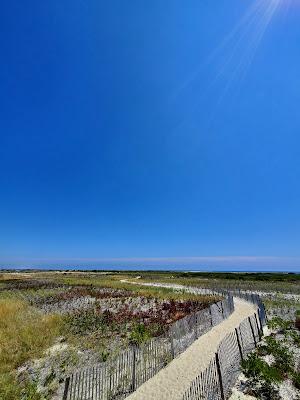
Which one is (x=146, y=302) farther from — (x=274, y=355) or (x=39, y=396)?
(x=39, y=396)

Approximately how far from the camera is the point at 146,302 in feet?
123

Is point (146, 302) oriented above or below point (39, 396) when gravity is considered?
above

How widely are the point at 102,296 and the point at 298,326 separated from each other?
1080 inches

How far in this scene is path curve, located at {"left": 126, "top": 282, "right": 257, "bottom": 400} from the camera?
12234 mm

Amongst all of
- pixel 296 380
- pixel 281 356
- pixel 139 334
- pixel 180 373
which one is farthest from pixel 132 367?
pixel 281 356

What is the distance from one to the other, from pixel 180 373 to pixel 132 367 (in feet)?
8.91

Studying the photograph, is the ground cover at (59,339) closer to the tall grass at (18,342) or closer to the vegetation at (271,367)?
the tall grass at (18,342)

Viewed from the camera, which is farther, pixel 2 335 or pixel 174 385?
pixel 2 335

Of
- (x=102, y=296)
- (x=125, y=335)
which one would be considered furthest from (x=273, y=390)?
(x=102, y=296)

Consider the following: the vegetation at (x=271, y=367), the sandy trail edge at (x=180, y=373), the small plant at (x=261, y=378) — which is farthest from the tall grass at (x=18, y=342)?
the vegetation at (x=271, y=367)

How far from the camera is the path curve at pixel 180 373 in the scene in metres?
12.2

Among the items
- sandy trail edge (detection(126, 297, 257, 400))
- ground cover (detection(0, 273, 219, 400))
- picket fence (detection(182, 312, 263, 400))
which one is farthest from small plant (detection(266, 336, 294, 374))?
ground cover (detection(0, 273, 219, 400))

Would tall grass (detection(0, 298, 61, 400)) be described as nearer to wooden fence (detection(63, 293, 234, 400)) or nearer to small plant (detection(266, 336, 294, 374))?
wooden fence (detection(63, 293, 234, 400))

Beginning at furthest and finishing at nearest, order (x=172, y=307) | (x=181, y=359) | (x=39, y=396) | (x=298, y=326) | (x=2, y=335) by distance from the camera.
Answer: (x=172, y=307), (x=298, y=326), (x=2, y=335), (x=181, y=359), (x=39, y=396)
